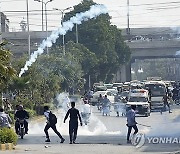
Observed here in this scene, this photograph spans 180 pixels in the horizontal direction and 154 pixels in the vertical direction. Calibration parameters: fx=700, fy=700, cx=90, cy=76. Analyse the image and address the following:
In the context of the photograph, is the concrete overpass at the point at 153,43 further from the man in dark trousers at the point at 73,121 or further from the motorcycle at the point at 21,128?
the man in dark trousers at the point at 73,121

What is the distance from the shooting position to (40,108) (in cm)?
5128

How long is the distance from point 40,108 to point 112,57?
43.3 metres

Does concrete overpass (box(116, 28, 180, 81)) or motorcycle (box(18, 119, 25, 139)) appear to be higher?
concrete overpass (box(116, 28, 180, 81))

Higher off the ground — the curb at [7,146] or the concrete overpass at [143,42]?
the concrete overpass at [143,42]

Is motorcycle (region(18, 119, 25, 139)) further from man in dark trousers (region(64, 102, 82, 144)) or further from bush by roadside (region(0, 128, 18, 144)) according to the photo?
bush by roadside (region(0, 128, 18, 144))

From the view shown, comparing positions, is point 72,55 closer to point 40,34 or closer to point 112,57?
point 112,57

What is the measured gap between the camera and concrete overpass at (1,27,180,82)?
330 ft

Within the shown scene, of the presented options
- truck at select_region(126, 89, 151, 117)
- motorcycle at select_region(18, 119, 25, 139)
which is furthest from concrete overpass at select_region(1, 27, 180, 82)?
motorcycle at select_region(18, 119, 25, 139)

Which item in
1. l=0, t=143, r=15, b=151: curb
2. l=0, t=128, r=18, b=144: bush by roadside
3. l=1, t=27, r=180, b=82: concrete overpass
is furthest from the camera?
l=1, t=27, r=180, b=82: concrete overpass

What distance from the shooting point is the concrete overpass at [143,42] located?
100688 mm

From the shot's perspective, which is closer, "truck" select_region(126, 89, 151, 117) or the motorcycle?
the motorcycle

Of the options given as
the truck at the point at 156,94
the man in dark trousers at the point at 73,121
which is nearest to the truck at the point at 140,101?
the truck at the point at 156,94

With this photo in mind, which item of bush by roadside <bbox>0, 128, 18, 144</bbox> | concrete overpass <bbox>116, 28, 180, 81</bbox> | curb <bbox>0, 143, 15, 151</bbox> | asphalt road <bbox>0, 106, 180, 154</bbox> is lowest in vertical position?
asphalt road <bbox>0, 106, 180, 154</bbox>

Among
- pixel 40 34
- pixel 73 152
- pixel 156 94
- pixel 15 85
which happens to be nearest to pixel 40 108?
pixel 15 85
